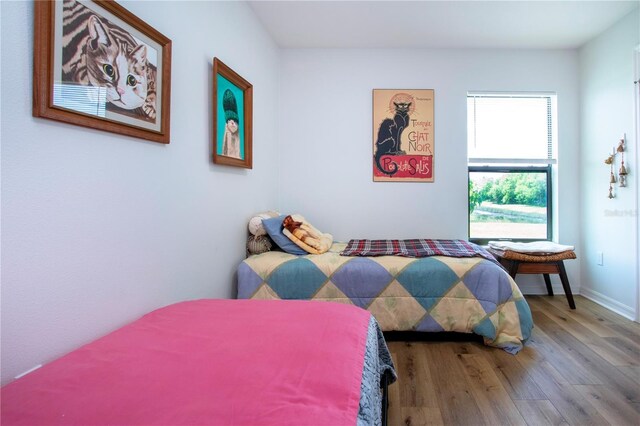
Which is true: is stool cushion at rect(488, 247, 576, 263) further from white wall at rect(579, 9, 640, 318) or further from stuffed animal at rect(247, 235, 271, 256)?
stuffed animal at rect(247, 235, 271, 256)

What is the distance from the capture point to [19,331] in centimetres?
90

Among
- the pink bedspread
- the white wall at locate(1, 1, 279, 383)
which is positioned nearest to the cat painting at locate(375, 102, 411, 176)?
the white wall at locate(1, 1, 279, 383)

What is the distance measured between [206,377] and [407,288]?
1654 mm

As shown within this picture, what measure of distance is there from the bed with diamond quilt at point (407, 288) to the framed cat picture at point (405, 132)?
54.5 inches

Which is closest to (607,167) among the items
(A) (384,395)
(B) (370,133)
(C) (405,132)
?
(C) (405,132)

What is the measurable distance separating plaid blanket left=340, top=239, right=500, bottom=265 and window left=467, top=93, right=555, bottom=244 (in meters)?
0.92

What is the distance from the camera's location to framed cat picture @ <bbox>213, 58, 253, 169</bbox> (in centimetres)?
200

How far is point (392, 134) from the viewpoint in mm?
3369

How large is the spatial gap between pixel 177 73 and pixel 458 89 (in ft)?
9.37

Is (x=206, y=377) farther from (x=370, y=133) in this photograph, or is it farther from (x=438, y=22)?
(x=438, y=22)

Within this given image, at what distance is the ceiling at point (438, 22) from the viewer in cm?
257

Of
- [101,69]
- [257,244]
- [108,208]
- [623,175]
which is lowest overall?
[257,244]

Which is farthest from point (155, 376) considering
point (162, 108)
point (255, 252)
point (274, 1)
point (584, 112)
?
point (584, 112)

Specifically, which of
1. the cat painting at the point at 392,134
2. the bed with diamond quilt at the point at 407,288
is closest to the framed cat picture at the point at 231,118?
the bed with diamond quilt at the point at 407,288
